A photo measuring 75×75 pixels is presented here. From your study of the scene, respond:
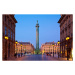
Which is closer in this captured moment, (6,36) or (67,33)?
(6,36)

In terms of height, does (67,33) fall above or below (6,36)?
above

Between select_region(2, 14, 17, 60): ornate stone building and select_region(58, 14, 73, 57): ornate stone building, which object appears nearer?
select_region(58, 14, 73, 57): ornate stone building

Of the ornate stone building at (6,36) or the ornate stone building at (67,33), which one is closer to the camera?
the ornate stone building at (67,33)
